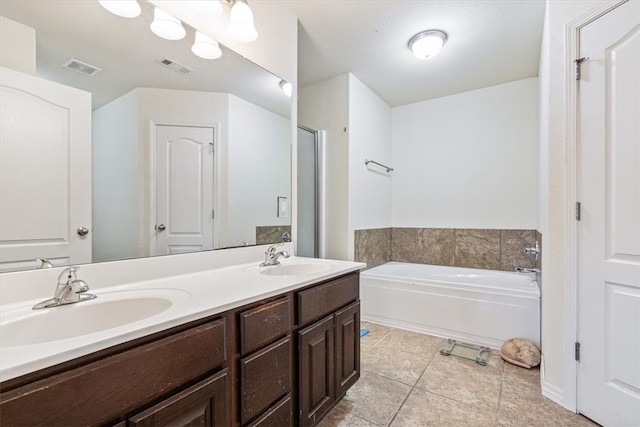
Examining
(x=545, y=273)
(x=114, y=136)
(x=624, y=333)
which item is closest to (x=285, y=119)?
(x=114, y=136)

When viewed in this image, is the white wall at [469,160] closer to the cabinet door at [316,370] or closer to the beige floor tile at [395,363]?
the beige floor tile at [395,363]

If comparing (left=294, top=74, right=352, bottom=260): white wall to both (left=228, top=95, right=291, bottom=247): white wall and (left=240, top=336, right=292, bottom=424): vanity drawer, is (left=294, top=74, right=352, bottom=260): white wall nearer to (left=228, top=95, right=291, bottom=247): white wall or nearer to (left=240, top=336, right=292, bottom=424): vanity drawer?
(left=228, top=95, right=291, bottom=247): white wall

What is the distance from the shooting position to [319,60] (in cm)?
266

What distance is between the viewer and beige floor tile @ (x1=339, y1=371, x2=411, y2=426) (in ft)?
5.19

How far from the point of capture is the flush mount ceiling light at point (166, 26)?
4.39ft

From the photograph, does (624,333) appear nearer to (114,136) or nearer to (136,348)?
(136,348)

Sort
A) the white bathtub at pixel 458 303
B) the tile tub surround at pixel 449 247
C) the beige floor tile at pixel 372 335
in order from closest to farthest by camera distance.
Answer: the white bathtub at pixel 458 303 < the beige floor tile at pixel 372 335 < the tile tub surround at pixel 449 247

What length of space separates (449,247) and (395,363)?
5.76 feet

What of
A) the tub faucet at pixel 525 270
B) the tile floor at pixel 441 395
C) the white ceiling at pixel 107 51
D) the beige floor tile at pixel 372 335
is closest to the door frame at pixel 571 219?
the tile floor at pixel 441 395

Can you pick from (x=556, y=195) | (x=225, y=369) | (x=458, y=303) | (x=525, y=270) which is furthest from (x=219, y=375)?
(x=525, y=270)

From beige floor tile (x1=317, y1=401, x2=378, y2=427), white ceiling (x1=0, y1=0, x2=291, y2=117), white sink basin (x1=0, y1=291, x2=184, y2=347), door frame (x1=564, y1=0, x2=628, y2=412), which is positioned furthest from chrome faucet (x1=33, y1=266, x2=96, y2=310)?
door frame (x1=564, y1=0, x2=628, y2=412)

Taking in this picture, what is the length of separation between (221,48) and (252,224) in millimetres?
1016

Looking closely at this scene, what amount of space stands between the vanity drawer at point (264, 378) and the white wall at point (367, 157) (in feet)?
5.67

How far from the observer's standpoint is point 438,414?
158 centimetres
